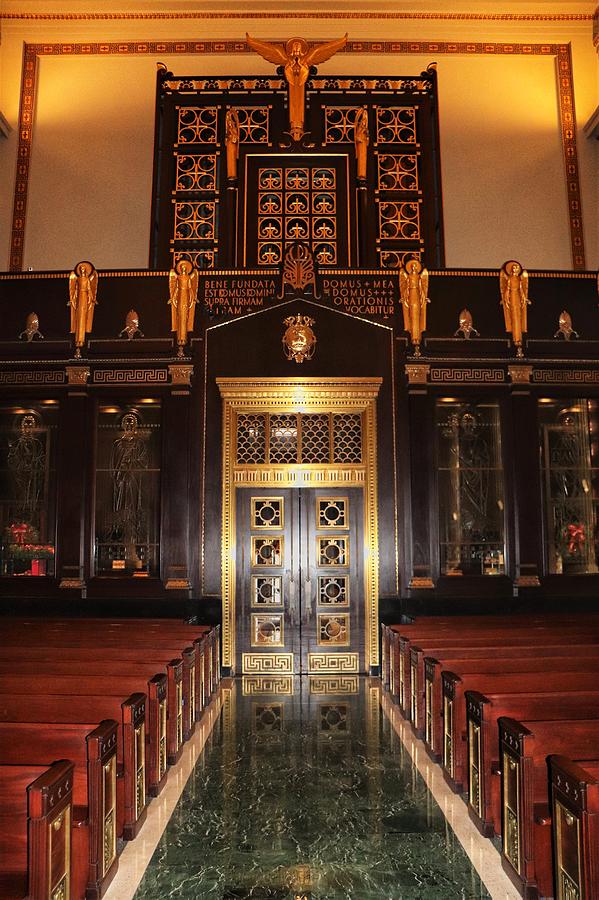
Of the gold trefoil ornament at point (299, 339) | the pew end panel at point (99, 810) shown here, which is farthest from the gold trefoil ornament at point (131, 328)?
the pew end panel at point (99, 810)

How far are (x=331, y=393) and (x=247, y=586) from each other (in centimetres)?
242

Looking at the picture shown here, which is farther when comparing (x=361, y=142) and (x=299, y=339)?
(x=361, y=142)

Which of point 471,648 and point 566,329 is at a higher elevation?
point 566,329

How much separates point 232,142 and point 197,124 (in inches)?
29.0

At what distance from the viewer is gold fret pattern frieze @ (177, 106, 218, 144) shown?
9.81 m

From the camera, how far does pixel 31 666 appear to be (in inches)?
179

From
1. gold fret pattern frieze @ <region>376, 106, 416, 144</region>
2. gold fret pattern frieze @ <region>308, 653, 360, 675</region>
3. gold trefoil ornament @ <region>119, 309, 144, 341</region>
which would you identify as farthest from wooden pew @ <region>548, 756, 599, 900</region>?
gold fret pattern frieze @ <region>376, 106, 416, 144</region>

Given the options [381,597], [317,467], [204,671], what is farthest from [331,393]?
[204,671]

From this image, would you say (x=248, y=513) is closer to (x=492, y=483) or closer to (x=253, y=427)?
(x=253, y=427)

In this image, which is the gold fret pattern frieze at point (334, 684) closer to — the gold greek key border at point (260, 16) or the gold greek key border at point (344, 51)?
the gold greek key border at point (344, 51)

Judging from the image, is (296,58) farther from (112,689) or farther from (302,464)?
(112,689)

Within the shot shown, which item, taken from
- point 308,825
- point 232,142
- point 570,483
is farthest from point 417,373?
point 308,825

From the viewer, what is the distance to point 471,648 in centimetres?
524

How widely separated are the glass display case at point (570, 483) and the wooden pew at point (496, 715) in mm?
4938
